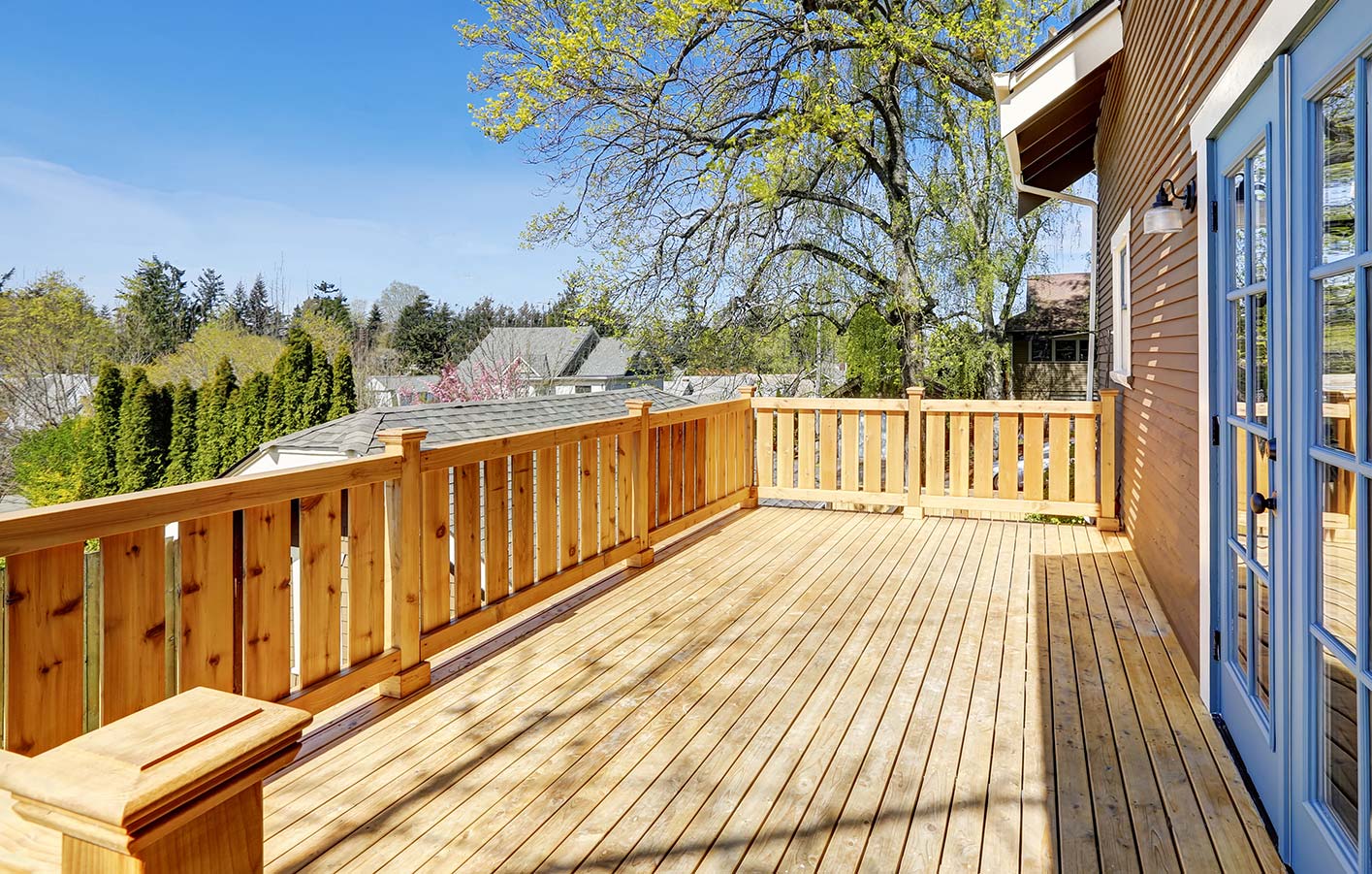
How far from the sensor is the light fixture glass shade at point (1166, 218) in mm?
2846

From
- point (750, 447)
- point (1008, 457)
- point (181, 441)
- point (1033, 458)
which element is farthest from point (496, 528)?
point (181, 441)

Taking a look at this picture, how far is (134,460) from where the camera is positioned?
17109mm

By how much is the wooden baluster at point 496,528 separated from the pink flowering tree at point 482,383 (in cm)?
2037

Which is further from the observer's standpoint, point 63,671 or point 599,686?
point 599,686

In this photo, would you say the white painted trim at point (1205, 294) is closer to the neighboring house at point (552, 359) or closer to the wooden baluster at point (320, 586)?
the wooden baluster at point (320, 586)

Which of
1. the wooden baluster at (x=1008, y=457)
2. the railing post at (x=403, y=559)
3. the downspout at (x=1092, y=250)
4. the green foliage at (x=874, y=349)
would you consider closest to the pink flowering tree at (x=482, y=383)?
the green foliage at (x=874, y=349)

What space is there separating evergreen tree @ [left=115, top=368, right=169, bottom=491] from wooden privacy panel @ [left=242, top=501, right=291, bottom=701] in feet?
59.0

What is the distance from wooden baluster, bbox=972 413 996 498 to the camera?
5855 mm

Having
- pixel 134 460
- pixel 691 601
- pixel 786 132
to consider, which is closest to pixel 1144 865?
pixel 691 601

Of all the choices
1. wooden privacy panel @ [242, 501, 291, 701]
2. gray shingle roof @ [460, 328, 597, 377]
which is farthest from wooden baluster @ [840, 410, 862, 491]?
gray shingle roof @ [460, 328, 597, 377]

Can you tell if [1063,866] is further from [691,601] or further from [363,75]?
[363,75]

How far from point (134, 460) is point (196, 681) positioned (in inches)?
727

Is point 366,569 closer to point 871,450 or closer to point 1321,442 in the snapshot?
point 1321,442

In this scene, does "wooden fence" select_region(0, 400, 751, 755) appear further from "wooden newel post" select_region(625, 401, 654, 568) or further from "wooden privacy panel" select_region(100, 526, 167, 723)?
"wooden newel post" select_region(625, 401, 654, 568)
